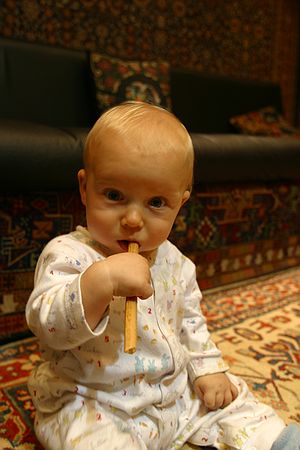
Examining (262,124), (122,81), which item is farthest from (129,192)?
(262,124)

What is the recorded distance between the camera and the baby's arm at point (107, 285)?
547 mm

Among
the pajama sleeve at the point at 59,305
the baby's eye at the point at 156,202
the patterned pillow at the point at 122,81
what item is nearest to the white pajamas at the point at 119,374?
the pajama sleeve at the point at 59,305

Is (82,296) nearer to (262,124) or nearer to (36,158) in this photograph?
(36,158)

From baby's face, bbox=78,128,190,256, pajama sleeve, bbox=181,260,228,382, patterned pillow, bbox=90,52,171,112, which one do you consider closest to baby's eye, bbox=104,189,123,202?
baby's face, bbox=78,128,190,256

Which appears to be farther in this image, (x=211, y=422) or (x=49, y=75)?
(x=49, y=75)

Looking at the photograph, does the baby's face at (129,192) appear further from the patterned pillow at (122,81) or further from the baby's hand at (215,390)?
the patterned pillow at (122,81)

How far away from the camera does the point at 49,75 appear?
188cm

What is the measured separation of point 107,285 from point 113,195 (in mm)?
142

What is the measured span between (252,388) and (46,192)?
66 cm

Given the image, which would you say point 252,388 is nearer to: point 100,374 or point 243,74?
point 100,374

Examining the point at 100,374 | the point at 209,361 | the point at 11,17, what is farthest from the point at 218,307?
the point at 11,17

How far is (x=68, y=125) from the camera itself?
1934 mm

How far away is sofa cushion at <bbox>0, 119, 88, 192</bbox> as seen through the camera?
1.03 meters

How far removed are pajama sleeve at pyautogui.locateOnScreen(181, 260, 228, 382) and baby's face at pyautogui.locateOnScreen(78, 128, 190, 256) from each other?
19 cm
